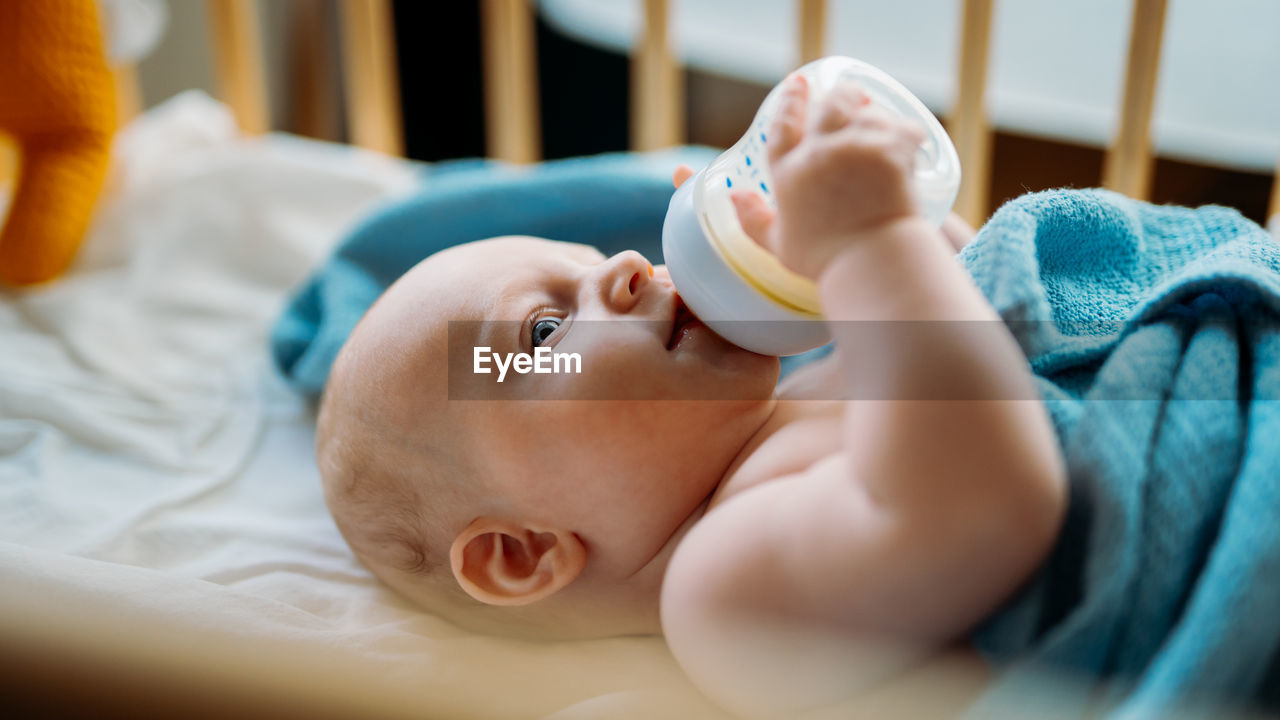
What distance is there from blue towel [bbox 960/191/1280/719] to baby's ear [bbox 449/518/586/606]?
0.26 m

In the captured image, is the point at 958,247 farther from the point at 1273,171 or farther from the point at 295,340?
the point at 1273,171

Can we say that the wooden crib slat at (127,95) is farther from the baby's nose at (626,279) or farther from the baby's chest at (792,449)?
the baby's chest at (792,449)

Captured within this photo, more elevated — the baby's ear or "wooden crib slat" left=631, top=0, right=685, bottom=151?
"wooden crib slat" left=631, top=0, right=685, bottom=151

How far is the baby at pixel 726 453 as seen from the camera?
485 mm

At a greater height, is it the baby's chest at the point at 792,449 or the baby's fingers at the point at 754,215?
the baby's fingers at the point at 754,215

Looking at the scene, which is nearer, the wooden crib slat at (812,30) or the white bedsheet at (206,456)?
the white bedsheet at (206,456)

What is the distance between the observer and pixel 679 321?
67 centimetres

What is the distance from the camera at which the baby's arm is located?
0.48 metres

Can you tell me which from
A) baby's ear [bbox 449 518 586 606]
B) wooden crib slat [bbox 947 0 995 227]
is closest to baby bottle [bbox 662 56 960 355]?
baby's ear [bbox 449 518 586 606]

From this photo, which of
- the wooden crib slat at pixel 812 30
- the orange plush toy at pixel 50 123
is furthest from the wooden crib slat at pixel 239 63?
the wooden crib slat at pixel 812 30

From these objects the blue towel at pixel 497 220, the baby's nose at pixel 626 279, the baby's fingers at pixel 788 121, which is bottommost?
the blue towel at pixel 497 220

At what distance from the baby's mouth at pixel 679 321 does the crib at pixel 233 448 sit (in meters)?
0.22

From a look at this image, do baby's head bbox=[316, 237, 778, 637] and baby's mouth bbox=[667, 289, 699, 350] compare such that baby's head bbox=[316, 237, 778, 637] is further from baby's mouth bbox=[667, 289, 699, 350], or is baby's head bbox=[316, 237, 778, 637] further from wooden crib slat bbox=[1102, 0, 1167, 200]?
wooden crib slat bbox=[1102, 0, 1167, 200]

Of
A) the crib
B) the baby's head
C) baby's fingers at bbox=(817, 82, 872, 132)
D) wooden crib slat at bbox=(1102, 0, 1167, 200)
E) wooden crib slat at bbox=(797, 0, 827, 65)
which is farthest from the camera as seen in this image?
wooden crib slat at bbox=(797, 0, 827, 65)
